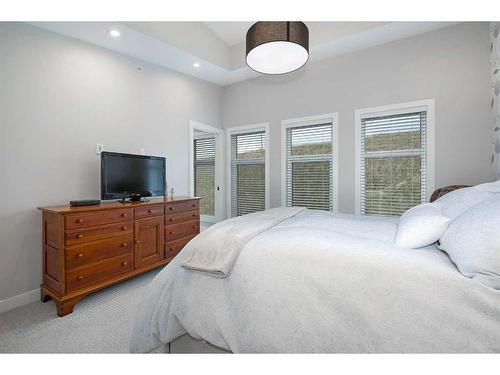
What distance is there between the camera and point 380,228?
68.6 inches

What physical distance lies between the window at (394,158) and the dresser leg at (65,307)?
3.28 m

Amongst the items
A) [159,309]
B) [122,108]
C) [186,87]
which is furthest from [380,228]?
[186,87]

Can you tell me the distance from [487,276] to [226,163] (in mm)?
3880

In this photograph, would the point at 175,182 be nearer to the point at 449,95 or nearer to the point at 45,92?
the point at 45,92

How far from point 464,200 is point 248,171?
3.16 m

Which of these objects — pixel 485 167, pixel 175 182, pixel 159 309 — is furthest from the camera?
pixel 175 182

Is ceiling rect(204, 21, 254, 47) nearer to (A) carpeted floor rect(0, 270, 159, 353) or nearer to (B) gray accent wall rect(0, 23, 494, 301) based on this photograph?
(B) gray accent wall rect(0, 23, 494, 301)

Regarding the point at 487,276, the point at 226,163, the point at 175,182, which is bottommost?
the point at 487,276

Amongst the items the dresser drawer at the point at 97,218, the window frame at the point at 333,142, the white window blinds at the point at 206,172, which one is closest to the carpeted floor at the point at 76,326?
the dresser drawer at the point at 97,218

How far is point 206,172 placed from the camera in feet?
16.5

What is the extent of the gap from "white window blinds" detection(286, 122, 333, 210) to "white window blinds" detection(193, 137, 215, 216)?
1.73 metres

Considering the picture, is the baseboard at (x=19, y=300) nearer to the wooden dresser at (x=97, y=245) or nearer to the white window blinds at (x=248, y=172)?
the wooden dresser at (x=97, y=245)

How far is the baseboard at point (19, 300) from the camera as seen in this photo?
2.13 metres
